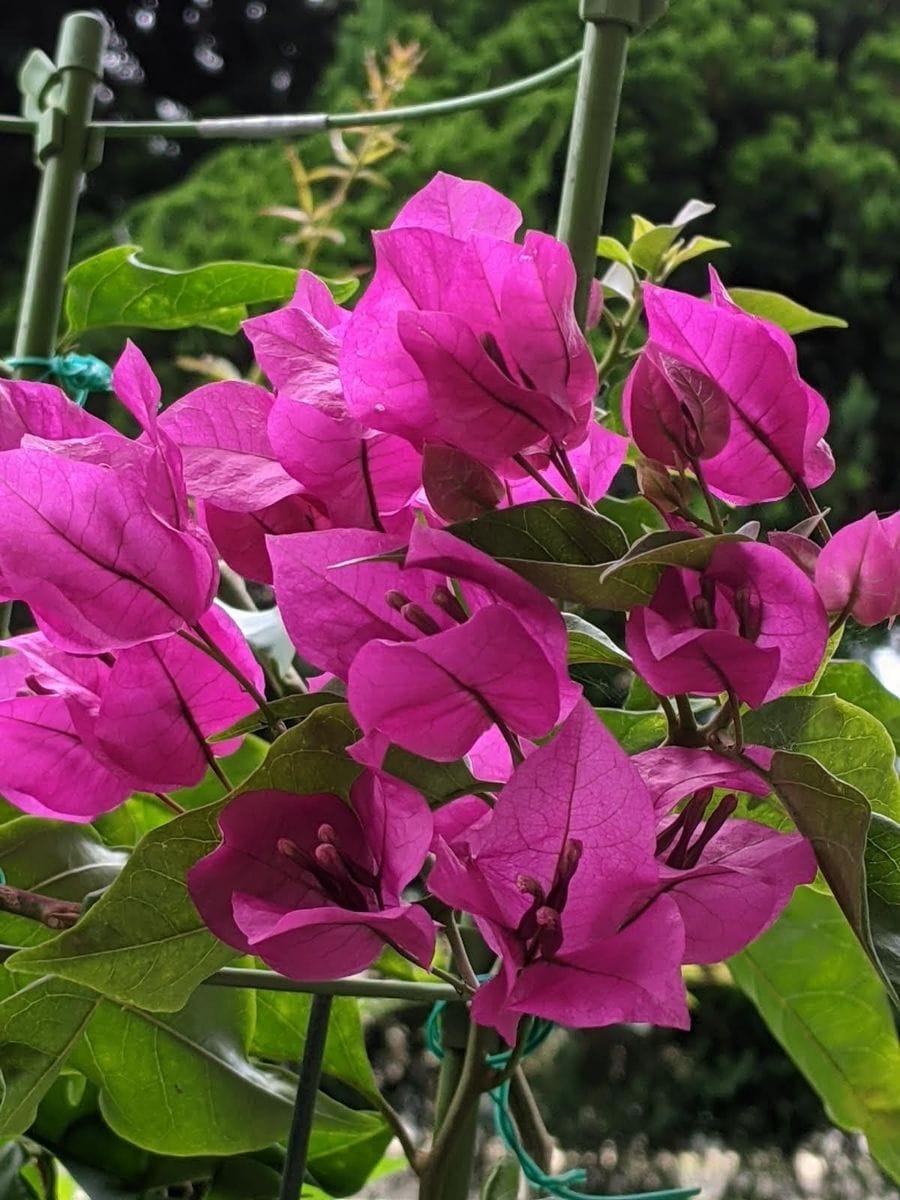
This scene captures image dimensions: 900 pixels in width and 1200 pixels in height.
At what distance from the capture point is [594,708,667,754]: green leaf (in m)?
0.24

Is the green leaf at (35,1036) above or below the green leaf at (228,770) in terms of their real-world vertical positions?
above

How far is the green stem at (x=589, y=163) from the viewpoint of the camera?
0.29 metres

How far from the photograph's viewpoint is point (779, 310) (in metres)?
0.35

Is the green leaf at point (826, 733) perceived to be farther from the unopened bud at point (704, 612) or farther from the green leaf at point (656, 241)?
the green leaf at point (656, 241)

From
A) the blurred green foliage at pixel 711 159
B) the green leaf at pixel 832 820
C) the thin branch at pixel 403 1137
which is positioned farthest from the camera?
the blurred green foliage at pixel 711 159

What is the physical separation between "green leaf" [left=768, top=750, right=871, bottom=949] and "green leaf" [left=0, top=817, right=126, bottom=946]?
0.17m

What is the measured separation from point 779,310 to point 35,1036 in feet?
0.84

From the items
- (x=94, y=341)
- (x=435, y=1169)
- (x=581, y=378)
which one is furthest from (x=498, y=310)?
(x=94, y=341)

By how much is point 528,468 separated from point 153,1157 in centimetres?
22

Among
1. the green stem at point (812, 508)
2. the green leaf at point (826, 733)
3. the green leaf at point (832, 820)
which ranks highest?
the green stem at point (812, 508)

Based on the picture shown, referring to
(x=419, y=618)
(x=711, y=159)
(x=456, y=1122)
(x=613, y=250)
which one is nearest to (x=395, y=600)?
(x=419, y=618)

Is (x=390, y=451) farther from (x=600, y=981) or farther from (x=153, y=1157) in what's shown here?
(x=153, y=1157)

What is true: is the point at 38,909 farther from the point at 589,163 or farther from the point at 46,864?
the point at 589,163

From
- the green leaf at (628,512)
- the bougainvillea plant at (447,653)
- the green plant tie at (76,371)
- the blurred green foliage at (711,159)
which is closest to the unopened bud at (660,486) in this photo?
the bougainvillea plant at (447,653)
